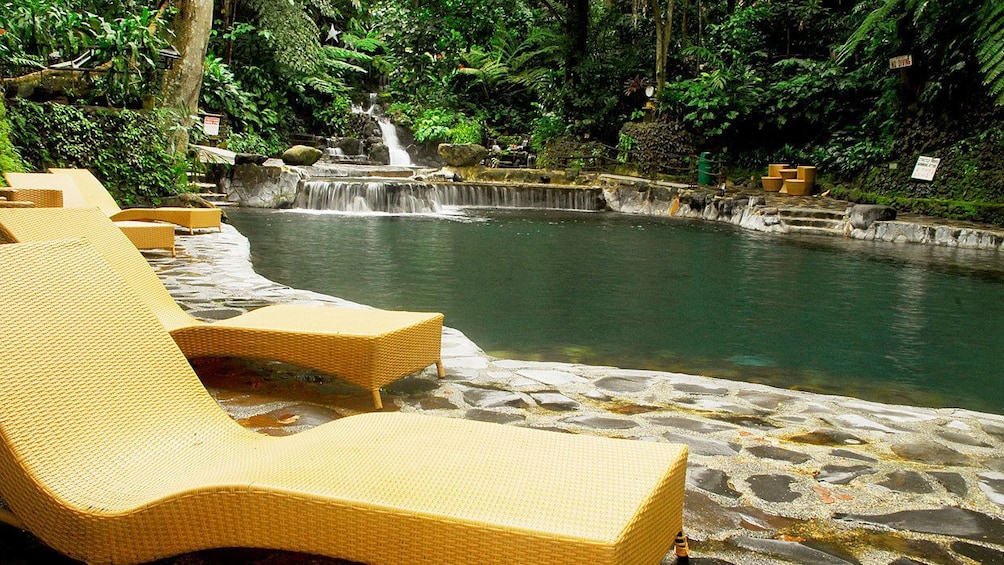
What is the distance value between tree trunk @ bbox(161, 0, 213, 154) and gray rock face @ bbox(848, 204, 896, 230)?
10872mm

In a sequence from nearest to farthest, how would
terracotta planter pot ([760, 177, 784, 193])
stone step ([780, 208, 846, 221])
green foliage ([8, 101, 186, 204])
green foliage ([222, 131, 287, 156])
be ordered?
green foliage ([8, 101, 186, 204]), stone step ([780, 208, 846, 221]), terracotta planter pot ([760, 177, 784, 193]), green foliage ([222, 131, 287, 156])

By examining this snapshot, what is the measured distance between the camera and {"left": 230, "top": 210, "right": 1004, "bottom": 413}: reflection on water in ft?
17.5

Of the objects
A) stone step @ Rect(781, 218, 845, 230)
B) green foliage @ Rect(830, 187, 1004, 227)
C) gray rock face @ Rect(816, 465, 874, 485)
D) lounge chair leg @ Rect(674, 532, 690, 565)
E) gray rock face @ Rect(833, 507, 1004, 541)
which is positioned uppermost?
lounge chair leg @ Rect(674, 532, 690, 565)

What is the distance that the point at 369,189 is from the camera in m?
15.7

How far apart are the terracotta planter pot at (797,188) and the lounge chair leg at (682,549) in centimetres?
1536

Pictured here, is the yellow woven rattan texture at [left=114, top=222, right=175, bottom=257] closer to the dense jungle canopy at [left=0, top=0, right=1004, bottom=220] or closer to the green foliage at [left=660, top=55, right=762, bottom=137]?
the dense jungle canopy at [left=0, top=0, right=1004, bottom=220]

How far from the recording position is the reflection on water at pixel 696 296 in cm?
534

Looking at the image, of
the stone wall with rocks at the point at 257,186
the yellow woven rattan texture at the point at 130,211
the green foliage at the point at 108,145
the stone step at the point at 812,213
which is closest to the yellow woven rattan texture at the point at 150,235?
the yellow woven rattan texture at the point at 130,211

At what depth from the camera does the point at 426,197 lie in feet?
53.5

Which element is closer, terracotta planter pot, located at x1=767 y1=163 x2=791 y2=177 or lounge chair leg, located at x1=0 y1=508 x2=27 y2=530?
lounge chair leg, located at x1=0 y1=508 x2=27 y2=530

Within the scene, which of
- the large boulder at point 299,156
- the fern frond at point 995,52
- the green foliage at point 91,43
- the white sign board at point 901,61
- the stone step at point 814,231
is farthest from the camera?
the large boulder at point 299,156

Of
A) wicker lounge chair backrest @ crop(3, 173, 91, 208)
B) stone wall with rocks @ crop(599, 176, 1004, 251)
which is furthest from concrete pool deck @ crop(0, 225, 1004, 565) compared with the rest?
stone wall with rocks @ crop(599, 176, 1004, 251)

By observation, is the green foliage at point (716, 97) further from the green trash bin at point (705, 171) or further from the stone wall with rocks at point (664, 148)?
the green trash bin at point (705, 171)

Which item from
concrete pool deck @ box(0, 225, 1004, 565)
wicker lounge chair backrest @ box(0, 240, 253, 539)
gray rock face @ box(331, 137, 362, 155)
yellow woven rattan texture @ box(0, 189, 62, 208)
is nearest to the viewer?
wicker lounge chair backrest @ box(0, 240, 253, 539)
